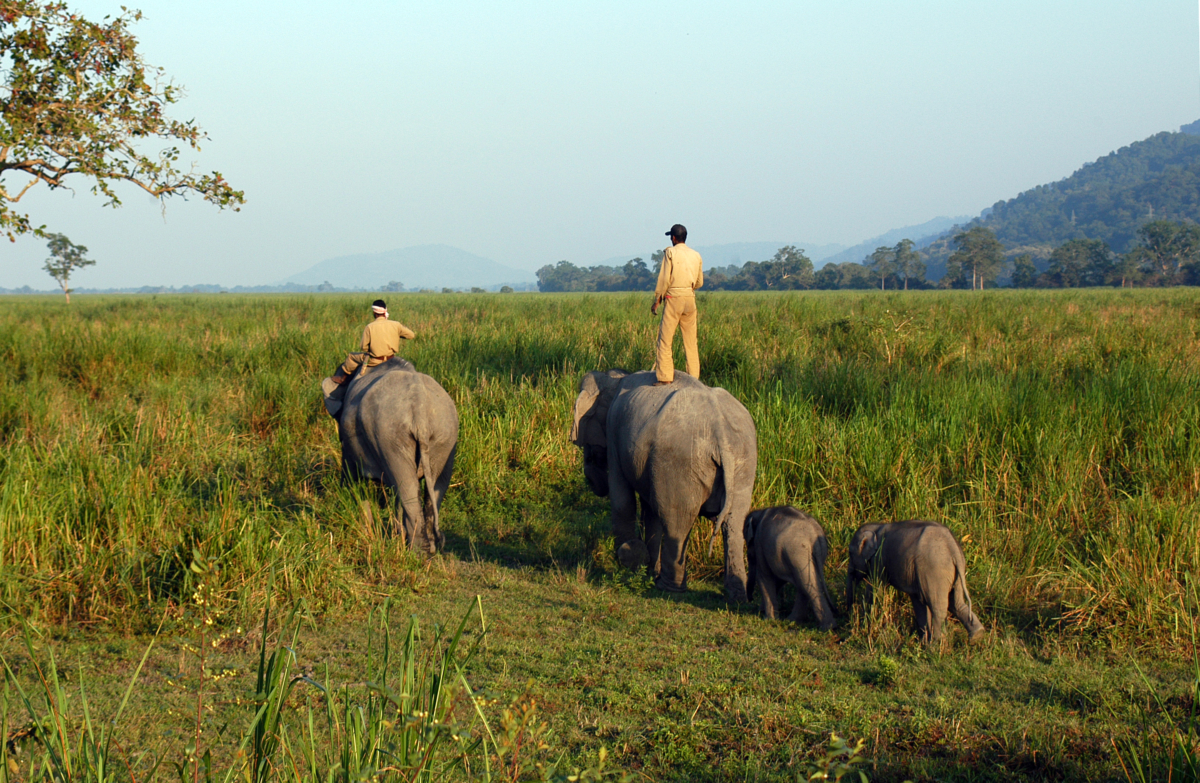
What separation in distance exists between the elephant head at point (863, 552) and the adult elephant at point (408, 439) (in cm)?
311

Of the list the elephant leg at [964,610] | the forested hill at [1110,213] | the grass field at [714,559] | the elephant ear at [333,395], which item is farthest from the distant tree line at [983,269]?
the elephant leg at [964,610]

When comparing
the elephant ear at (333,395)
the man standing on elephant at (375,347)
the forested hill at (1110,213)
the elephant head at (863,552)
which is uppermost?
the forested hill at (1110,213)

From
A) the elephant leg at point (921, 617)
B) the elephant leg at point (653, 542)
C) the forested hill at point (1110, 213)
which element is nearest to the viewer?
the elephant leg at point (921, 617)

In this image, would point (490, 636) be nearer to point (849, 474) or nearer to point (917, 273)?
point (849, 474)

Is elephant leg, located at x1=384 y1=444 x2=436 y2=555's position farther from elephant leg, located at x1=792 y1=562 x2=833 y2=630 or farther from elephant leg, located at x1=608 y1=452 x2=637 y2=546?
elephant leg, located at x1=792 y1=562 x2=833 y2=630

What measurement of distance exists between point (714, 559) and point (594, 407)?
59.8 inches

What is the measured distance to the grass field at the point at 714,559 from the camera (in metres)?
3.79

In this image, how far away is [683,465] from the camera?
5332 millimetres

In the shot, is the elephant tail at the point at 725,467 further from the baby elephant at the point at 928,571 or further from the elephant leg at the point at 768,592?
the baby elephant at the point at 928,571

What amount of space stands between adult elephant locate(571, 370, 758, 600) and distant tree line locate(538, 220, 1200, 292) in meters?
63.6

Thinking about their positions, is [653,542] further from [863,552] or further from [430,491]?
[430,491]

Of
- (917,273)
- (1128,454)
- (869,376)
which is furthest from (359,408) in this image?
(917,273)

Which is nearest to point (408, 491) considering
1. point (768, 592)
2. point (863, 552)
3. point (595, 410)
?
point (595, 410)

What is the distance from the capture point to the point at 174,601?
4980 millimetres
